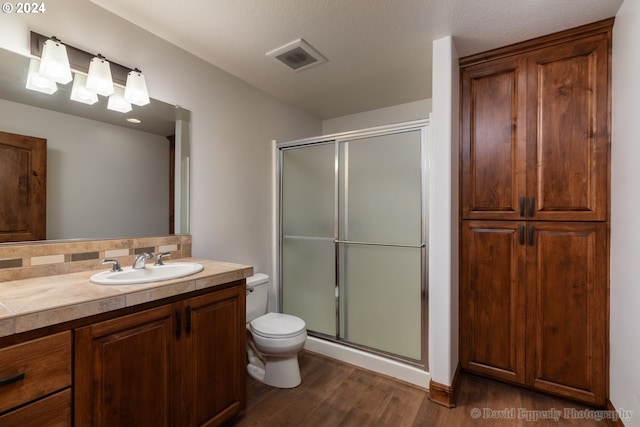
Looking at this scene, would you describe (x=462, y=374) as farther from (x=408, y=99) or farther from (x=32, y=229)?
(x=32, y=229)

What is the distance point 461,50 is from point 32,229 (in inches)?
105

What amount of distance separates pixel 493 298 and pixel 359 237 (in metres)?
1.02

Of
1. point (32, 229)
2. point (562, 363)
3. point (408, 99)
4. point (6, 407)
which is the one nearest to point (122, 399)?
point (6, 407)

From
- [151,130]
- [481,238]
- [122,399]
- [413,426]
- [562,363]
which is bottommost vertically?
[413,426]

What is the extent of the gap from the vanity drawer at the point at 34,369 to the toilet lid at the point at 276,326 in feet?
3.66

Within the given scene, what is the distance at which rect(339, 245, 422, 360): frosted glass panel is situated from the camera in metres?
2.12

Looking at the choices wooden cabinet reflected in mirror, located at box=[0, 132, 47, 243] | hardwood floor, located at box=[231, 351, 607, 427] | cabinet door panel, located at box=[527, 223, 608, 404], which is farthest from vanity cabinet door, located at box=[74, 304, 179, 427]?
cabinet door panel, located at box=[527, 223, 608, 404]

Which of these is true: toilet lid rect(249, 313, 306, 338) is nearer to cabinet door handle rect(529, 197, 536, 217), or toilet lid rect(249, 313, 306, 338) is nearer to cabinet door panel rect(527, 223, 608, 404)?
cabinet door panel rect(527, 223, 608, 404)

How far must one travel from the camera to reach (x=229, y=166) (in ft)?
7.50

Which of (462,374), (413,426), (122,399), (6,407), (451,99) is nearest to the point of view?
(6,407)

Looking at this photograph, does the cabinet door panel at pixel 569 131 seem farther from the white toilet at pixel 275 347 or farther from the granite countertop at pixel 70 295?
the granite countertop at pixel 70 295

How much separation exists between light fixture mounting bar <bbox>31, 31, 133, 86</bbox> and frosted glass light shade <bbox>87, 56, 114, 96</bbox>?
1.6 inches

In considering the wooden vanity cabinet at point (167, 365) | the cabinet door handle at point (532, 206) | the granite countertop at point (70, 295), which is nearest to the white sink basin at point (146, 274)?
the granite countertop at point (70, 295)

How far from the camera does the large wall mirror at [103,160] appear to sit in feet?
4.57
